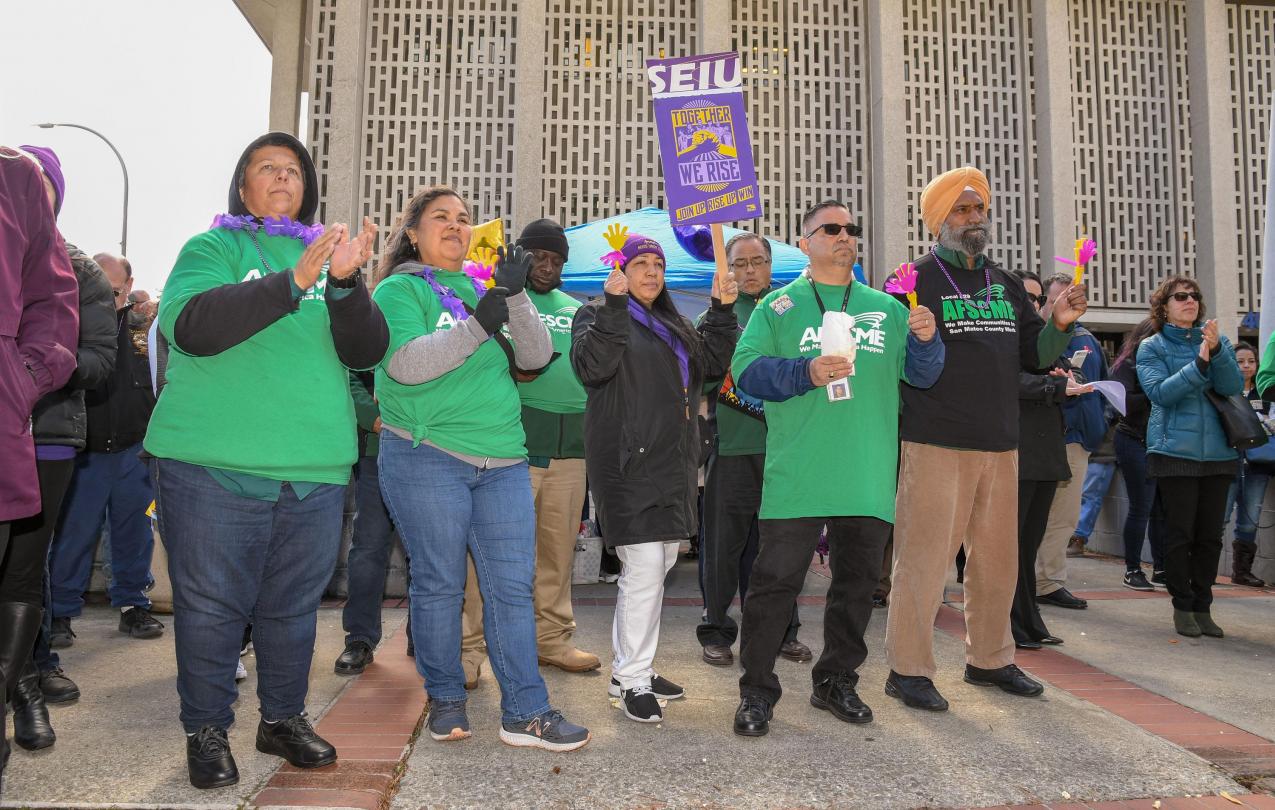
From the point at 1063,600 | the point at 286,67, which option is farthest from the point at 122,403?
the point at 286,67

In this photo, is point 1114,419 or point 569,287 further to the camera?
point 1114,419

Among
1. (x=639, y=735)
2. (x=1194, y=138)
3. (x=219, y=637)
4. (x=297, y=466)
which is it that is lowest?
(x=639, y=735)

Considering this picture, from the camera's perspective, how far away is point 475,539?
3.64 m

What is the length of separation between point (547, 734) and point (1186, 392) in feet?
14.8

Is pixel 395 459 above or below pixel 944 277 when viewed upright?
below

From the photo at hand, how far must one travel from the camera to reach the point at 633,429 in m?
3.90

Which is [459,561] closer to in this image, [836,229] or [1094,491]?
[836,229]

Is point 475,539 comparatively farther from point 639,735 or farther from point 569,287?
point 569,287

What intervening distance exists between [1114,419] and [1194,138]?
9742mm

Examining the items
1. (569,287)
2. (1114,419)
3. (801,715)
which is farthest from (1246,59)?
(801,715)

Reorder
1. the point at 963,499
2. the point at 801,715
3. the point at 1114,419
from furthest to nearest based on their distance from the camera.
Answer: the point at 1114,419 → the point at 963,499 → the point at 801,715

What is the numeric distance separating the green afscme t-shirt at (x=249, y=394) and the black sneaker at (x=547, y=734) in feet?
3.73

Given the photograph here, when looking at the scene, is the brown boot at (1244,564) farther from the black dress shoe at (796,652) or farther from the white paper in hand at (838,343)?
the white paper in hand at (838,343)

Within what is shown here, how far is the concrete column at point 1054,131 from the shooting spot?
14812 mm
